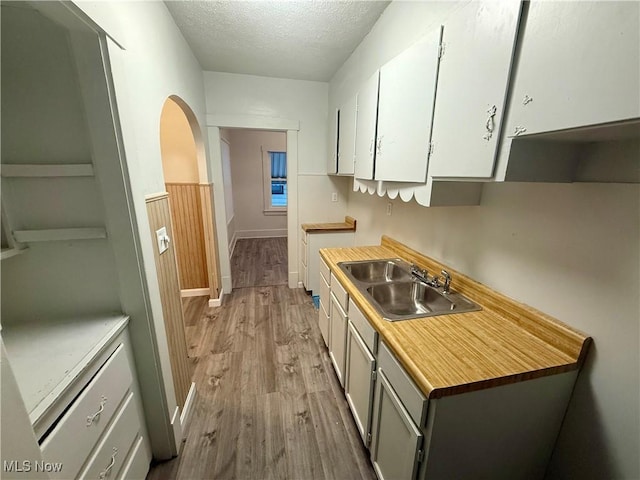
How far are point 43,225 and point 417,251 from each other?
1998 mm

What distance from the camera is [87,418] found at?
0.88 m

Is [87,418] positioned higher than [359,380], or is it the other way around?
[87,418]

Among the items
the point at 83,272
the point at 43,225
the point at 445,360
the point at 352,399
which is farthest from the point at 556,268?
the point at 43,225

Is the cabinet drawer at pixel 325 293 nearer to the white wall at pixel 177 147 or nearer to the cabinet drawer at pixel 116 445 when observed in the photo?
the cabinet drawer at pixel 116 445

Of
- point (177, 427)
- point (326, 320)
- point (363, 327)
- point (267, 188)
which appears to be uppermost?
point (267, 188)

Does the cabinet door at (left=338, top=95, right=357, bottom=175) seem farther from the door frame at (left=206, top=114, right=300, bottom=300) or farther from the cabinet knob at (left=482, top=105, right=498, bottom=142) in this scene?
the cabinet knob at (left=482, top=105, right=498, bottom=142)

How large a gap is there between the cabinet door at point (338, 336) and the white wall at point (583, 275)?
826 millimetres

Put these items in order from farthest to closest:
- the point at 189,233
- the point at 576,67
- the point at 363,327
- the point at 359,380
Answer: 1. the point at 189,233
2. the point at 359,380
3. the point at 363,327
4. the point at 576,67

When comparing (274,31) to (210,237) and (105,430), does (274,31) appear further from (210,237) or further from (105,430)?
(105,430)

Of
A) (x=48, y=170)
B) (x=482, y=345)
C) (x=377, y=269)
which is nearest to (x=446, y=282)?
(x=482, y=345)

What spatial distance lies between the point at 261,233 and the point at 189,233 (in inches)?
121

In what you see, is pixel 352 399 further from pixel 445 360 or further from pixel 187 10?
pixel 187 10

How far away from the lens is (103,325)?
1.06 m

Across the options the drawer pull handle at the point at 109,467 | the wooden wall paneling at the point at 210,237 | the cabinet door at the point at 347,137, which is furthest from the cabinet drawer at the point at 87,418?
the cabinet door at the point at 347,137
